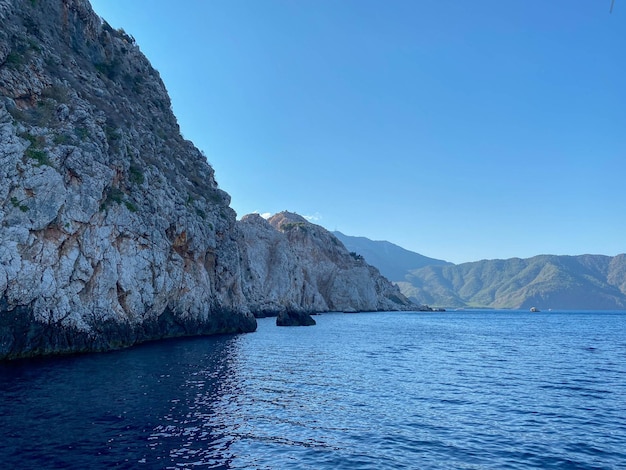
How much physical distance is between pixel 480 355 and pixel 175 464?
137 ft

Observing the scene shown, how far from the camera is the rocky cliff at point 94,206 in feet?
120

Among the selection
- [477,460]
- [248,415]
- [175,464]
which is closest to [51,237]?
[248,415]

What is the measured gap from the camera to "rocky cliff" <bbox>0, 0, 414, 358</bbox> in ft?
120

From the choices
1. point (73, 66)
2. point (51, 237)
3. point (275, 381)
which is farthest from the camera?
point (73, 66)

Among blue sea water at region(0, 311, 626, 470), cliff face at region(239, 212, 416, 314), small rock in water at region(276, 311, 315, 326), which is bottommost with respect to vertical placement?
blue sea water at region(0, 311, 626, 470)

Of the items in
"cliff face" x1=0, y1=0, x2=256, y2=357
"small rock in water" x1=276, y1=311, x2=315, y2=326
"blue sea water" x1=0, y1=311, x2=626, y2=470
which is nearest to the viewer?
"blue sea water" x1=0, y1=311, x2=626, y2=470

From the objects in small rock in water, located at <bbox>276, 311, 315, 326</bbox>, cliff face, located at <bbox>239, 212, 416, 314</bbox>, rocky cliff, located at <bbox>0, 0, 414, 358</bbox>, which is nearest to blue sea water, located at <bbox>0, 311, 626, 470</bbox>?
rocky cliff, located at <bbox>0, 0, 414, 358</bbox>

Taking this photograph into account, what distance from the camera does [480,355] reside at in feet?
162

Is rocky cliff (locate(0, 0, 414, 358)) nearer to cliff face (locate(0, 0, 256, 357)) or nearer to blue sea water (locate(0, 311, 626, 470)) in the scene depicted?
cliff face (locate(0, 0, 256, 357))

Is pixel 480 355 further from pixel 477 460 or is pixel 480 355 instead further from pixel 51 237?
pixel 51 237

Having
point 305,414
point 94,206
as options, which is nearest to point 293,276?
point 94,206

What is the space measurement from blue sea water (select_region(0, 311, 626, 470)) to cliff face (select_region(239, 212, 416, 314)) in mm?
61793

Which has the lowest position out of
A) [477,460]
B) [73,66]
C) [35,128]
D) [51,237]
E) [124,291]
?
[477,460]

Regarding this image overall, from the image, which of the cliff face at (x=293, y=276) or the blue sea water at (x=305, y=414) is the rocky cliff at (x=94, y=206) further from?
the cliff face at (x=293, y=276)
